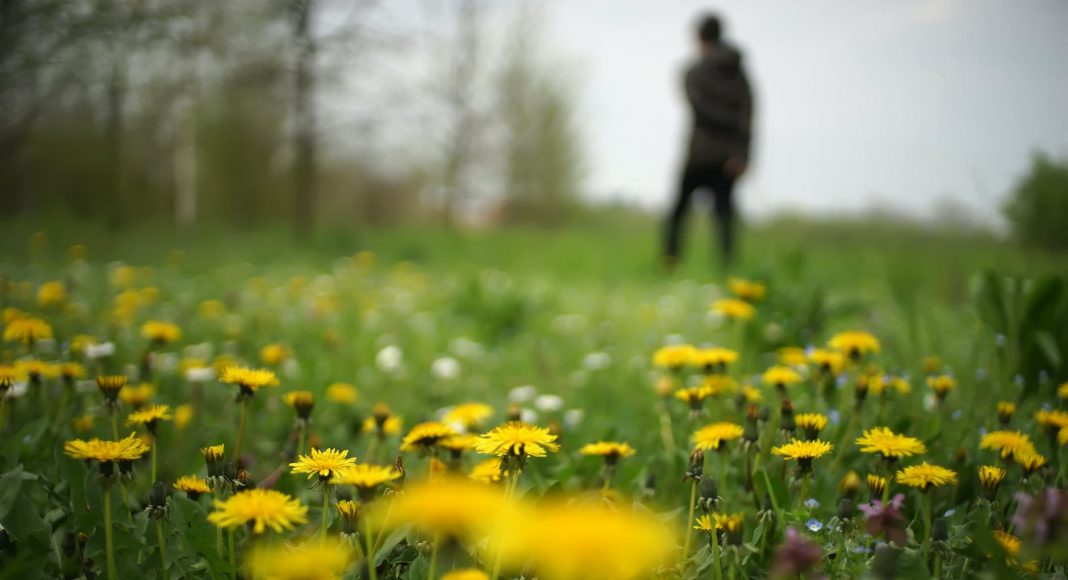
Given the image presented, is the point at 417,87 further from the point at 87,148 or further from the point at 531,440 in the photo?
the point at 531,440

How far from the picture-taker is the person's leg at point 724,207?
4441mm

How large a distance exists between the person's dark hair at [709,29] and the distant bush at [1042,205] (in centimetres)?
234

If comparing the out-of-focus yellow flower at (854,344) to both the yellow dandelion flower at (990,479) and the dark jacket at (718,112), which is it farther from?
the dark jacket at (718,112)

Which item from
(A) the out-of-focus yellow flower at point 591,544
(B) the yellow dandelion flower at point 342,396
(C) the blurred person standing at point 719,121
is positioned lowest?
(B) the yellow dandelion flower at point 342,396

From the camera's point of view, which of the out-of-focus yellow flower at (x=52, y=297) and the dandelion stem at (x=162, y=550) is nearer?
the dandelion stem at (x=162, y=550)

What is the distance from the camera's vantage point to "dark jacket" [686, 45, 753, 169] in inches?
174

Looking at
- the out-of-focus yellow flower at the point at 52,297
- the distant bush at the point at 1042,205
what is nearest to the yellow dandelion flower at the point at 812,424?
the distant bush at the point at 1042,205

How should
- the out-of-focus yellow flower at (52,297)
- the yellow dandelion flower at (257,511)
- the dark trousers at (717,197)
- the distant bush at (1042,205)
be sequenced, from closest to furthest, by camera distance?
the yellow dandelion flower at (257,511), the out-of-focus yellow flower at (52,297), the distant bush at (1042,205), the dark trousers at (717,197)

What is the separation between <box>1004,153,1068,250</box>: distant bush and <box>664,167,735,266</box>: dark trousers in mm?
1802

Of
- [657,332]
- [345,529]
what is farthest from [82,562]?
[657,332]

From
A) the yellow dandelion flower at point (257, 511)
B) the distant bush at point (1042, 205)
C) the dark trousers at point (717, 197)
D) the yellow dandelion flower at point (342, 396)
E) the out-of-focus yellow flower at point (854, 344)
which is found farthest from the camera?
the dark trousers at point (717, 197)

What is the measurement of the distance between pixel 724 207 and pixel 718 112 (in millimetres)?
645

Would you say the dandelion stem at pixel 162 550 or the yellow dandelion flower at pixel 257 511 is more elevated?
the yellow dandelion flower at pixel 257 511

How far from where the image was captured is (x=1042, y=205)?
2.66m
